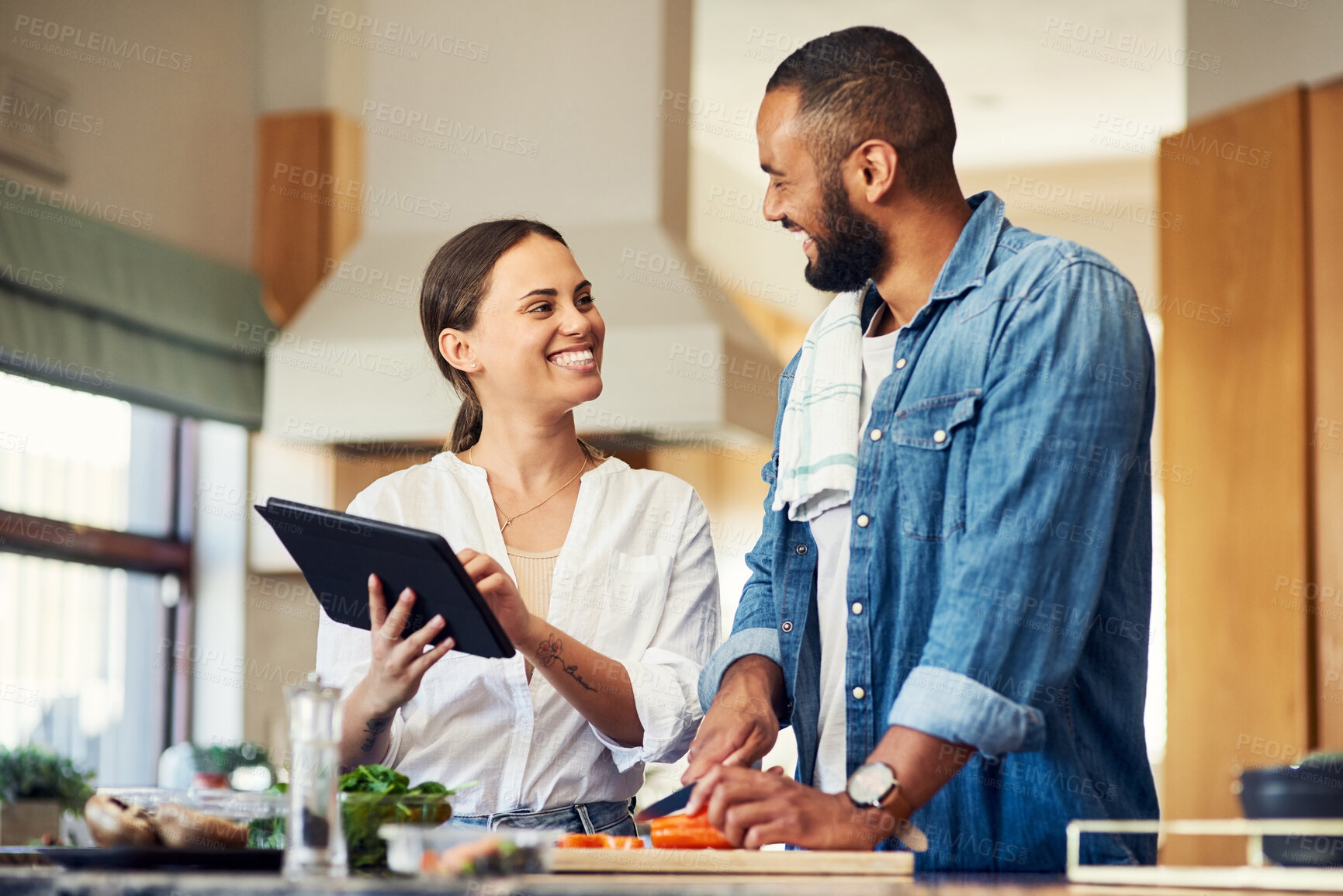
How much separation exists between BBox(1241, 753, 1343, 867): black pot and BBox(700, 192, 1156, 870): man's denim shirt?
0.24 meters

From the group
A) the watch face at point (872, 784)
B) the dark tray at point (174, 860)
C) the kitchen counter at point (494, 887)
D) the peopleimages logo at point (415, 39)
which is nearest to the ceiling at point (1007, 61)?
the peopleimages logo at point (415, 39)

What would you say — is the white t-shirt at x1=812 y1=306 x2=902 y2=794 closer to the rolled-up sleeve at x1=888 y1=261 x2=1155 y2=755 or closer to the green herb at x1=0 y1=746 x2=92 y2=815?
the rolled-up sleeve at x1=888 y1=261 x2=1155 y2=755

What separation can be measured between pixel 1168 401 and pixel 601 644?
2.46m

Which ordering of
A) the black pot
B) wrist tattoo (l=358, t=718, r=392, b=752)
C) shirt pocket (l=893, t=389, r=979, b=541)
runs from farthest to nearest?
wrist tattoo (l=358, t=718, r=392, b=752), shirt pocket (l=893, t=389, r=979, b=541), the black pot

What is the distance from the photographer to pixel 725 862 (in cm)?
114

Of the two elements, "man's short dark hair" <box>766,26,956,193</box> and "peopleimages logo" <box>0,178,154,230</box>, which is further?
"peopleimages logo" <box>0,178,154,230</box>

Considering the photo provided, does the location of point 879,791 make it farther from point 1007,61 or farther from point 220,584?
point 1007,61

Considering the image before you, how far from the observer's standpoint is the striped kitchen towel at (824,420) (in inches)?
62.1

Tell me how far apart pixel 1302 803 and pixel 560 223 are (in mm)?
3740

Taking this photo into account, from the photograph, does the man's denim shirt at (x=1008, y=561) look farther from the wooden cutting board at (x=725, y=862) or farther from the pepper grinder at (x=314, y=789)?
the pepper grinder at (x=314, y=789)

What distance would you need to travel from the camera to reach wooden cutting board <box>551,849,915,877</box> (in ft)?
3.65

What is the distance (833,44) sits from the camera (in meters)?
1.60

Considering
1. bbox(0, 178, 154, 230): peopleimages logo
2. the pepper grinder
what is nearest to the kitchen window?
bbox(0, 178, 154, 230): peopleimages logo

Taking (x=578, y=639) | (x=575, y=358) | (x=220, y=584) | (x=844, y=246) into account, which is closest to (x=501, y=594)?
(x=578, y=639)
